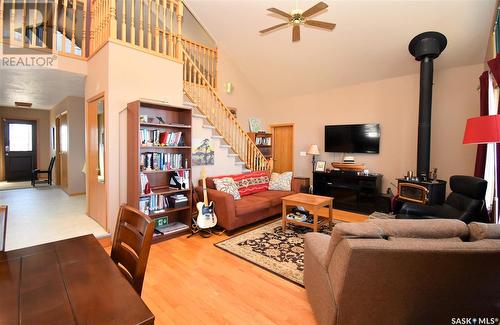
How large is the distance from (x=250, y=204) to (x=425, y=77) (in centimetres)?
367

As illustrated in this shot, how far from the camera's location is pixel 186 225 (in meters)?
3.81

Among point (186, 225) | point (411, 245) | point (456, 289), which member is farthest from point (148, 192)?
point (456, 289)

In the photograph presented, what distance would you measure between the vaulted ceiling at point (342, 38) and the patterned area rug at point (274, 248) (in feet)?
11.3

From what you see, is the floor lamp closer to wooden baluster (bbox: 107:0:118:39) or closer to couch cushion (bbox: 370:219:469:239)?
couch cushion (bbox: 370:219:469:239)

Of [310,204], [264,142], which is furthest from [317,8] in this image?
[264,142]

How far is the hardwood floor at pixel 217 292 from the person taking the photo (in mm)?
1954

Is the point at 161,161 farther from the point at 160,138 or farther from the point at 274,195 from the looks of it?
the point at 274,195

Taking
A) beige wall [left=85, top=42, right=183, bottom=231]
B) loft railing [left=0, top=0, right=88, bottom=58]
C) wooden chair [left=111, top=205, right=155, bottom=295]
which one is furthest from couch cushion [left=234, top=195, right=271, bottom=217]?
loft railing [left=0, top=0, right=88, bottom=58]

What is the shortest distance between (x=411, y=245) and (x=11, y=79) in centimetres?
598

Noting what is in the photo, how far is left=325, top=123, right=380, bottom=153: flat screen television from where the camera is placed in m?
5.38

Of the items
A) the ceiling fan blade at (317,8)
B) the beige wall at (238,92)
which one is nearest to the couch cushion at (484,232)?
the ceiling fan blade at (317,8)

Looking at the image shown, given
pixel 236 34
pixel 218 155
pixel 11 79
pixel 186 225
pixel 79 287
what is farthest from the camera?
pixel 236 34

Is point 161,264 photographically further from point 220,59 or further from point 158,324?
point 220,59

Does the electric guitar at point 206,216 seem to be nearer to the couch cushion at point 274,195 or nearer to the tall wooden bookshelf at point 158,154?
the tall wooden bookshelf at point 158,154
